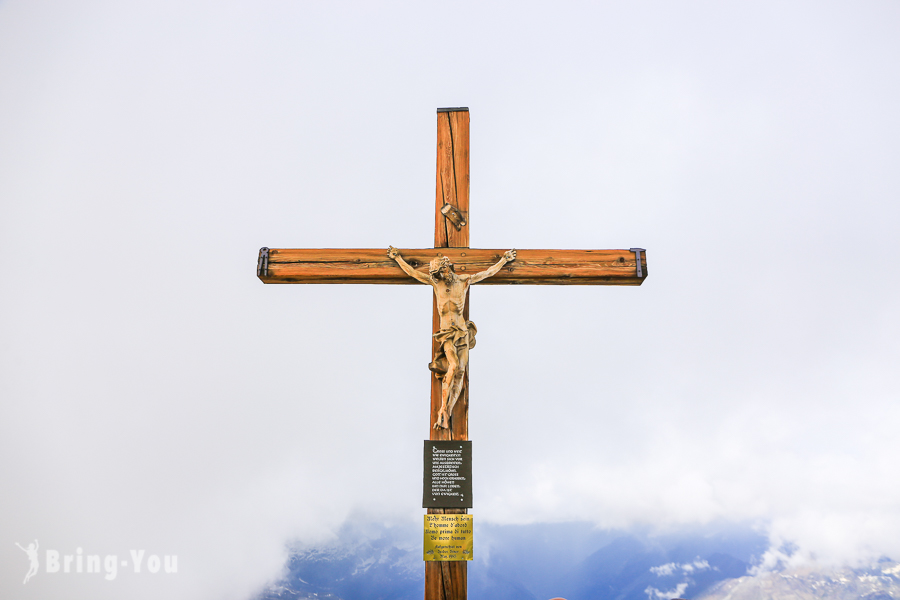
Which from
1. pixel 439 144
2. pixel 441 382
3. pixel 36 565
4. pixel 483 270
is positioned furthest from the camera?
pixel 36 565

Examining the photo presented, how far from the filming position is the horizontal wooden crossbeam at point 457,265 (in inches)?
131

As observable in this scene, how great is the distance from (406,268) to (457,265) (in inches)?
12.9

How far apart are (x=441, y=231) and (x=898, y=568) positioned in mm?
4866

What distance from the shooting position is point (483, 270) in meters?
3.35

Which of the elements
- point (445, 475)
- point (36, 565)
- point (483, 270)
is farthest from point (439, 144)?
point (36, 565)

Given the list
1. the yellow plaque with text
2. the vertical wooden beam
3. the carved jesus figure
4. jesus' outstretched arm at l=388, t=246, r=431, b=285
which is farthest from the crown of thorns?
the yellow plaque with text

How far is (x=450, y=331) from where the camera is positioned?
10.2ft

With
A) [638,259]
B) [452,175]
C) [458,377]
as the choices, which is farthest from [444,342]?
[638,259]

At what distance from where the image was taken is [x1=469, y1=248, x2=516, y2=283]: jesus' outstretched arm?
10.7ft

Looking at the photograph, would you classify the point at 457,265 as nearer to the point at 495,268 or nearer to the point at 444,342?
the point at 495,268

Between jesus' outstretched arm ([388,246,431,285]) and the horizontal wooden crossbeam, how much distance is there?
0.14 feet

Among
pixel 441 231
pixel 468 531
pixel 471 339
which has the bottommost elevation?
pixel 468 531

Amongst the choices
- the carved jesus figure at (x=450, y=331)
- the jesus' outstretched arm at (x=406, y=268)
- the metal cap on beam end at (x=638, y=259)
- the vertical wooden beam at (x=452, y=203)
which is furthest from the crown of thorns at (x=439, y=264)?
the metal cap on beam end at (x=638, y=259)

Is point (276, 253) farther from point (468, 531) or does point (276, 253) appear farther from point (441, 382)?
point (468, 531)
